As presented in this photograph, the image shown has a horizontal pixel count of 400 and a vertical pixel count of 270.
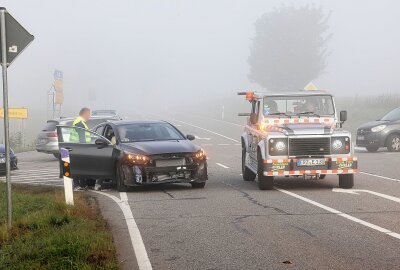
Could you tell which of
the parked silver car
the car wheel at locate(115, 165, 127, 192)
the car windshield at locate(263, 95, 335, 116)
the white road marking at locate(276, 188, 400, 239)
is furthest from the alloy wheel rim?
the car wheel at locate(115, 165, 127, 192)

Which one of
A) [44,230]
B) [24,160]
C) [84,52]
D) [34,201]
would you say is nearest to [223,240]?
[44,230]

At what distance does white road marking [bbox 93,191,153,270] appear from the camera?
6977 millimetres

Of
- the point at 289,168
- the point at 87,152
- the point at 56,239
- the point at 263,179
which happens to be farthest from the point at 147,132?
the point at 56,239

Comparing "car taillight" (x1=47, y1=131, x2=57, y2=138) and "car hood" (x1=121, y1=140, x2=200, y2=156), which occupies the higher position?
"car hood" (x1=121, y1=140, x2=200, y2=156)

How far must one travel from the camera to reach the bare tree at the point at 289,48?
80688mm

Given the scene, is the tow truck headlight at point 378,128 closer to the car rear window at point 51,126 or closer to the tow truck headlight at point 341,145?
the car rear window at point 51,126

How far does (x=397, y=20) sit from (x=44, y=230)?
5561 inches

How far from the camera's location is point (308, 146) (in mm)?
12828

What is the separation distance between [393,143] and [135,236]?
18128mm

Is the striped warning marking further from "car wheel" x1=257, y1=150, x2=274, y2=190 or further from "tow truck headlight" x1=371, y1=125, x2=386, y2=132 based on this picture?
"tow truck headlight" x1=371, y1=125, x2=386, y2=132

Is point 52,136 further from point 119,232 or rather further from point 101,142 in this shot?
point 119,232

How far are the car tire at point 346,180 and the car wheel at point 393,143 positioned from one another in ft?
39.7

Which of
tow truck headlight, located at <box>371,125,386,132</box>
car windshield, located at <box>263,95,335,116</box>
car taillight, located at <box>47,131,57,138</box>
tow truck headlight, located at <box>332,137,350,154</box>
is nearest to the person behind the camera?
tow truck headlight, located at <box>332,137,350,154</box>

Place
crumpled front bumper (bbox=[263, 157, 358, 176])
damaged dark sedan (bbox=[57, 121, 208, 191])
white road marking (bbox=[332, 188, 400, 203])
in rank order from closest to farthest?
1. white road marking (bbox=[332, 188, 400, 203])
2. crumpled front bumper (bbox=[263, 157, 358, 176])
3. damaged dark sedan (bbox=[57, 121, 208, 191])
